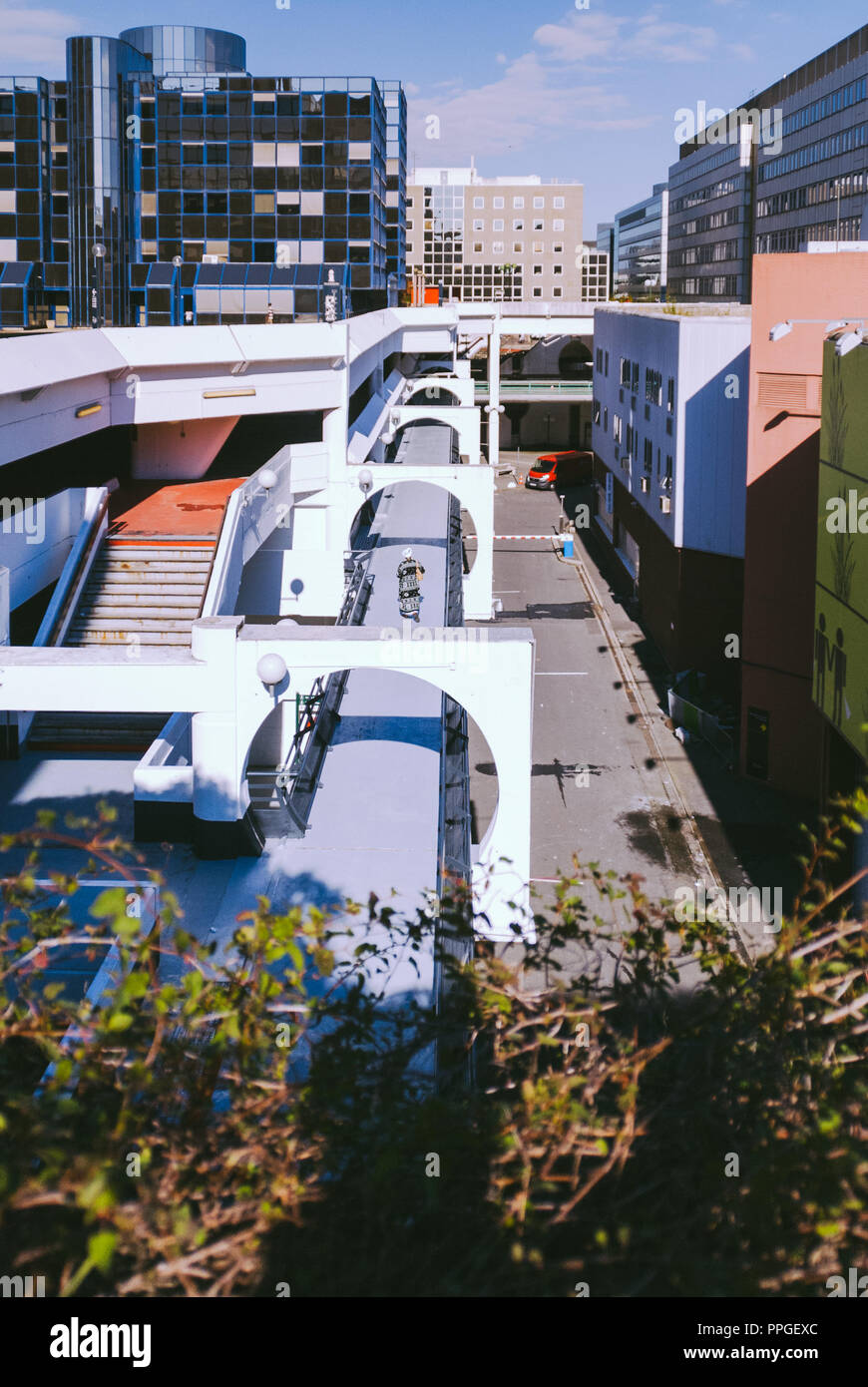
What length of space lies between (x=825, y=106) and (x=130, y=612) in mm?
64714

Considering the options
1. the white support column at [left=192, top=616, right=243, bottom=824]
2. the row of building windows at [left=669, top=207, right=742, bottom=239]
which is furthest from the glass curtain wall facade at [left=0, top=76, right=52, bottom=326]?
the row of building windows at [left=669, top=207, right=742, bottom=239]

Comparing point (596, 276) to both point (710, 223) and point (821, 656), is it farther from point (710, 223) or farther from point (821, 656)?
point (821, 656)

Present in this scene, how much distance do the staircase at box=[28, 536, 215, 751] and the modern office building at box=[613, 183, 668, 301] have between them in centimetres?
9859

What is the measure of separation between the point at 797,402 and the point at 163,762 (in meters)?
10.9

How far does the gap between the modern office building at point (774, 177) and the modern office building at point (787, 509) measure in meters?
37.7

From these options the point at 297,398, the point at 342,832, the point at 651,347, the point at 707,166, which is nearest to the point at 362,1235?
the point at 342,832

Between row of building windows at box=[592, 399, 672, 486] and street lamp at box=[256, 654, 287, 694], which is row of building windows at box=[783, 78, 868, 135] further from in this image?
street lamp at box=[256, 654, 287, 694]

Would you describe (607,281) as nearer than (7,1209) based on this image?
No

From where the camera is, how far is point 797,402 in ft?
57.1

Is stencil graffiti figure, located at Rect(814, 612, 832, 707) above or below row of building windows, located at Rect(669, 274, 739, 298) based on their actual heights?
below

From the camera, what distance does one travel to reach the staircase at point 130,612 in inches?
514

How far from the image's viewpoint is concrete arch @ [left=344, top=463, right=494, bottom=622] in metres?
21.2

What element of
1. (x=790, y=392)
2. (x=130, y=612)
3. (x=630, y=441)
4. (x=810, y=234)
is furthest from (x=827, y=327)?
(x=810, y=234)
